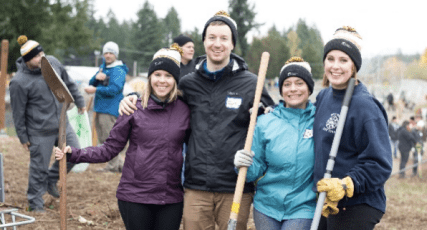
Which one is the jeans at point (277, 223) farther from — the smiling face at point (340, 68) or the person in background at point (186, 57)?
the person in background at point (186, 57)

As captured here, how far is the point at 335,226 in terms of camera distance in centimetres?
262

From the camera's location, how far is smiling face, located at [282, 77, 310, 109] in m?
2.89

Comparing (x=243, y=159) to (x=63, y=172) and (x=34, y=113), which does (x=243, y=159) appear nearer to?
(x=63, y=172)

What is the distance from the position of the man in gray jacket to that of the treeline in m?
18.0

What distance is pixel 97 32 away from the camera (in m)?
48.4

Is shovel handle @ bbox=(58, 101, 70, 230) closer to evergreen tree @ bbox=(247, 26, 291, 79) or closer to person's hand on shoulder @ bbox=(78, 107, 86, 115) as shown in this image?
person's hand on shoulder @ bbox=(78, 107, 86, 115)

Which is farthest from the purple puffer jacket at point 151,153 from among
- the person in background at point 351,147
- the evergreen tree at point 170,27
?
the evergreen tree at point 170,27

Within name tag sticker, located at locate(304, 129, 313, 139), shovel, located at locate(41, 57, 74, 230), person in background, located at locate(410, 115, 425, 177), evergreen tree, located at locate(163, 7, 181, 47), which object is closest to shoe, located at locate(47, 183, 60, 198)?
shovel, located at locate(41, 57, 74, 230)

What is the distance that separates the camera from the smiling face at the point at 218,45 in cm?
305

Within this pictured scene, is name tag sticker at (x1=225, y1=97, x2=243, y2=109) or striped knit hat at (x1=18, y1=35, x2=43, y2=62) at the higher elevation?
striped knit hat at (x1=18, y1=35, x2=43, y2=62)

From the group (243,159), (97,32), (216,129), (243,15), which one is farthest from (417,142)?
(97,32)

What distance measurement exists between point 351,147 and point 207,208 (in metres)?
1.09

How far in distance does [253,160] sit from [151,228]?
2.98 ft

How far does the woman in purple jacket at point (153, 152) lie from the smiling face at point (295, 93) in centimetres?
73
